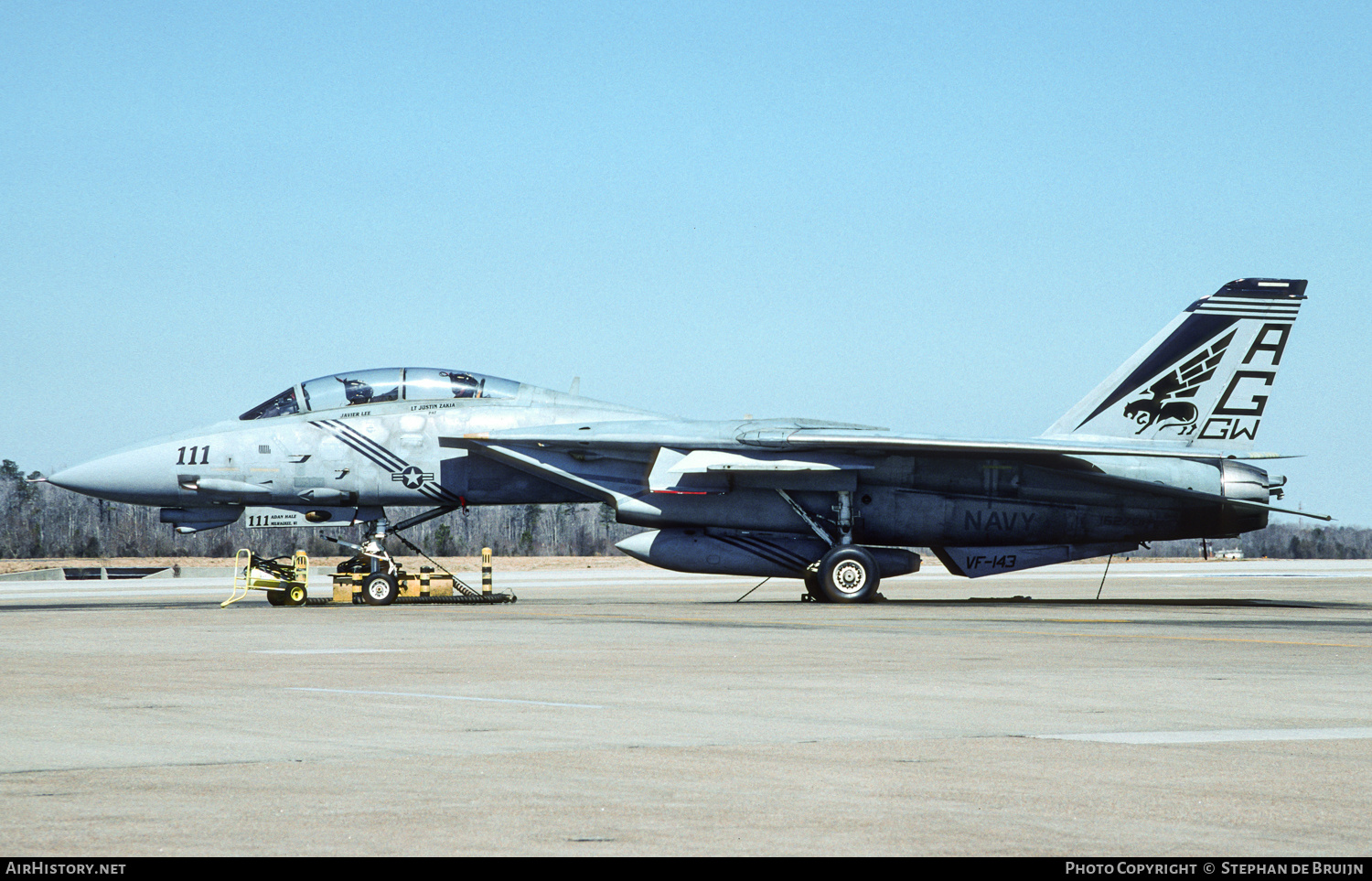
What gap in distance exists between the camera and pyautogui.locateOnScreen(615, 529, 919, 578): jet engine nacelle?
24781 mm

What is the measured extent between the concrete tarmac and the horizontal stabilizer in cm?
960

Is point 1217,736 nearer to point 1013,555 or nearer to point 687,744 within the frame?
point 687,744

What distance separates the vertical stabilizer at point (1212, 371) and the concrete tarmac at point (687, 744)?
10002mm

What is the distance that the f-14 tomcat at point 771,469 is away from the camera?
24359 mm

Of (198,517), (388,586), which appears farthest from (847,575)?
(198,517)

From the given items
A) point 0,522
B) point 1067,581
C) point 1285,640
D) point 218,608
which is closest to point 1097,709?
point 1285,640

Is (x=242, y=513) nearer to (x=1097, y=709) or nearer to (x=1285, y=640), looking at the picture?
(x=1285, y=640)

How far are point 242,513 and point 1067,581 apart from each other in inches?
1076

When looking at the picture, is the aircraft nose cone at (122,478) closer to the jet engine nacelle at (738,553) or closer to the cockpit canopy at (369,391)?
the cockpit canopy at (369,391)

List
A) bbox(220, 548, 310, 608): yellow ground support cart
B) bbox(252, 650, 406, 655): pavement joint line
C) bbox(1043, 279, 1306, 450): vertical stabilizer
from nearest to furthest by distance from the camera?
bbox(252, 650, 406, 655): pavement joint line → bbox(220, 548, 310, 608): yellow ground support cart → bbox(1043, 279, 1306, 450): vertical stabilizer

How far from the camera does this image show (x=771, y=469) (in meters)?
24.2

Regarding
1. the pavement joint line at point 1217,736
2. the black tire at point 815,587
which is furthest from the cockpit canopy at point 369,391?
the pavement joint line at point 1217,736

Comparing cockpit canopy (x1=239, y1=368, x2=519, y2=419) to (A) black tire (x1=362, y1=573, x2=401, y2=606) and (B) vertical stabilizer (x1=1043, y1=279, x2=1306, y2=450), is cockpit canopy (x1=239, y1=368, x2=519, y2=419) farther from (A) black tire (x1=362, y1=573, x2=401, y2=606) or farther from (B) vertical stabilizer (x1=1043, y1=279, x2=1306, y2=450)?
(B) vertical stabilizer (x1=1043, y1=279, x2=1306, y2=450)

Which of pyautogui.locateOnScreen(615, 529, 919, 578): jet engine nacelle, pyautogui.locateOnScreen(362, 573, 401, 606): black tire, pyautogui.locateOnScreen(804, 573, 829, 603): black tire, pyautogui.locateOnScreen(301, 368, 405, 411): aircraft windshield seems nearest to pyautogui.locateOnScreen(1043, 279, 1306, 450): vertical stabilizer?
pyautogui.locateOnScreen(615, 529, 919, 578): jet engine nacelle
